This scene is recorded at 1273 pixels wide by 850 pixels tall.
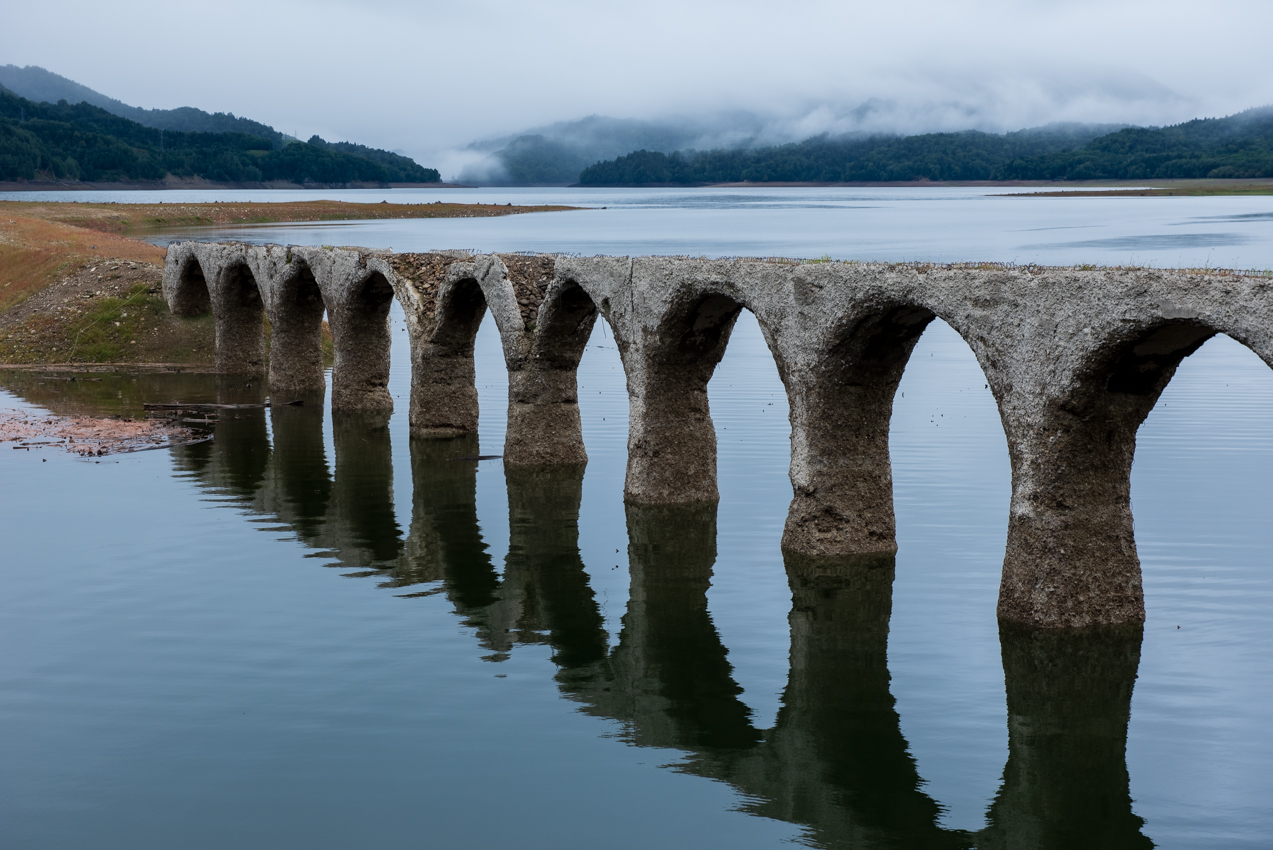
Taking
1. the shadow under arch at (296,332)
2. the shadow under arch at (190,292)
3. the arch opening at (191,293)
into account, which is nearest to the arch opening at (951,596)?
the shadow under arch at (296,332)

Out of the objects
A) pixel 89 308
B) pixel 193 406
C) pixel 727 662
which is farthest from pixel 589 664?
pixel 89 308

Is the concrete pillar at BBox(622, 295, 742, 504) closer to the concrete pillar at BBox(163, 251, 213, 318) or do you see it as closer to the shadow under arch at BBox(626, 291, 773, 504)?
the shadow under arch at BBox(626, 291, 773, 504)

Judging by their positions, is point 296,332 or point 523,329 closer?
point 523,329

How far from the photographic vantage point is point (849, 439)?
20812mm

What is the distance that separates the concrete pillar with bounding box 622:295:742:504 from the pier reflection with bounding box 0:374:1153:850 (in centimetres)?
58

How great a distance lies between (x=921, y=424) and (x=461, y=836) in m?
24.4

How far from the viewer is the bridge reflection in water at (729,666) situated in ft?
44.0

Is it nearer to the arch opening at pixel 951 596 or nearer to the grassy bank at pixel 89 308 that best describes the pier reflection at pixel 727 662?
the arch opening at pixel 951 596

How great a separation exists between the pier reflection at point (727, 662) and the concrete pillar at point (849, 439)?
1.72ft

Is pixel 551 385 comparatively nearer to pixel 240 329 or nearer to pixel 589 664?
pixel 589 664

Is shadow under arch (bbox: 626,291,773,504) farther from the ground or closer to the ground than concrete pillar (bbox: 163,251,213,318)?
closer to the ground

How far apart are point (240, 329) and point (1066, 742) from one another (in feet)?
125

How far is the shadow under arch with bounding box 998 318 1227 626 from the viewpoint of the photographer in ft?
52.3

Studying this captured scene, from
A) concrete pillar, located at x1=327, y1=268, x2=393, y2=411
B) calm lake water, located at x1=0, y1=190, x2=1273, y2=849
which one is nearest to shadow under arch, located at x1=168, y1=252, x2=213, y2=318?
concrete pillar, located at x1=327, y1=268, x2=393, y2=411
